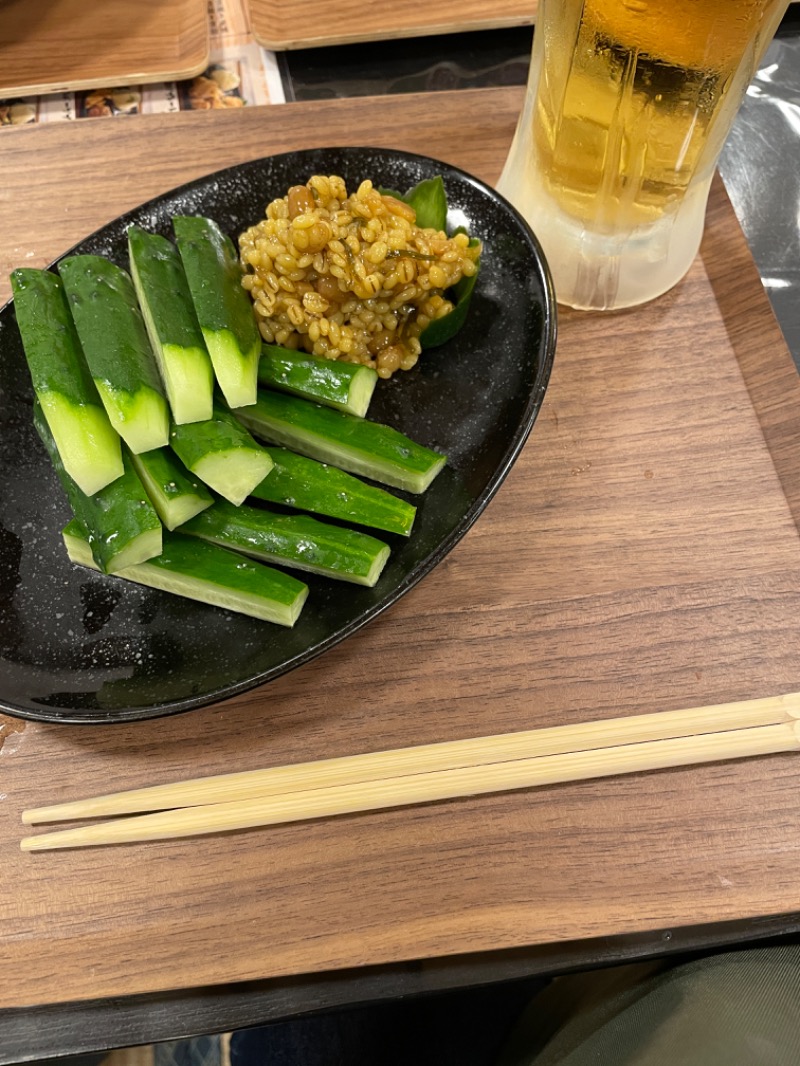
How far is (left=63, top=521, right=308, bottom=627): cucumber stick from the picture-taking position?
1.08 metres

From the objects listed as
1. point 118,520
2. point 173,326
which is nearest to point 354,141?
point 173,326

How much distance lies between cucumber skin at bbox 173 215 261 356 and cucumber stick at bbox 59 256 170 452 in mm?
97

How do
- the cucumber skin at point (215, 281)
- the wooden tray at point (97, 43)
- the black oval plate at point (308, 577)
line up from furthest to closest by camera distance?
the wooden tray at point (97, 43)
the cucumber skin at point (215, 281)
the black oval plate at point (308, 577)

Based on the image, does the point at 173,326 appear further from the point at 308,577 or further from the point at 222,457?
the point at 308,577

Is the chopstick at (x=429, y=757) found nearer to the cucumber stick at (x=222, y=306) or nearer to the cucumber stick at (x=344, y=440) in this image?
the cucumber stick at (x=344, y=440)

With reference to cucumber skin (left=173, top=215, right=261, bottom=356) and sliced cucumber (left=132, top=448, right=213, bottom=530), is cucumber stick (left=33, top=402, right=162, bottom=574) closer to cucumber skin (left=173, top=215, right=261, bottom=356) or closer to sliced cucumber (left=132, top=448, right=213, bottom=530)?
sliced cucumber (left=132, top=448, right=213, bottom=530)

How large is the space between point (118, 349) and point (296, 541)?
36 centimetres

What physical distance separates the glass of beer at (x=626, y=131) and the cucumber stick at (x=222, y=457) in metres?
0.68

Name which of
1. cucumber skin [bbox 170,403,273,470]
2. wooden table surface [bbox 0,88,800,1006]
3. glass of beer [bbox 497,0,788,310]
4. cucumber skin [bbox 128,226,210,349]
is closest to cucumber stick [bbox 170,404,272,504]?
cucumber skin [bbox 170,403,273,470]

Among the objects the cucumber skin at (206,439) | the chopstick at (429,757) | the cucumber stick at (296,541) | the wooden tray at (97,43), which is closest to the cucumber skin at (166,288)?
the cucumber skin at (206,439)

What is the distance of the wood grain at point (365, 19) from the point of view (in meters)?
1.90

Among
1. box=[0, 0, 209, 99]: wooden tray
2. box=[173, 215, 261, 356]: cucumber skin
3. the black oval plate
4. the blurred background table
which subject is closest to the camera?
the blurred background table

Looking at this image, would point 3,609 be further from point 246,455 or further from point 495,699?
point 495,699

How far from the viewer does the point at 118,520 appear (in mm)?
1049
